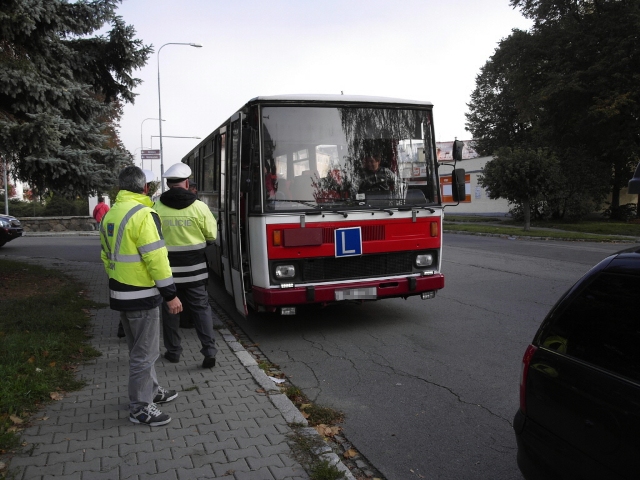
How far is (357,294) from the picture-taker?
6.81 m

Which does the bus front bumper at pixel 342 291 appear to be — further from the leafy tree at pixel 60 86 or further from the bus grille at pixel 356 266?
the leafy tree at pixel 60 86

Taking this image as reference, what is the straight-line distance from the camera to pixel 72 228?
104ft

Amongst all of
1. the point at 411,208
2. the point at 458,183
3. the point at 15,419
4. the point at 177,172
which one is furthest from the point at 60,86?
the point at 15,419

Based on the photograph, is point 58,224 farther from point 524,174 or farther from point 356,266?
point 356,266

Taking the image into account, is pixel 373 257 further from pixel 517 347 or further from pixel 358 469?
pixel 358 469

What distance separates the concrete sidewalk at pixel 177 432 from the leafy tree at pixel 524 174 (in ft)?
70.1

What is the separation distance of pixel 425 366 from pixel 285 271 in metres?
1.94

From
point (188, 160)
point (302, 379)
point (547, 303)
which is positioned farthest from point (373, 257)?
point (188, 160)

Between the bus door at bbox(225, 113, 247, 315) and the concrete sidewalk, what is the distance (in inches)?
57.7

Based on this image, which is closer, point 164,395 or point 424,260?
point 164,395

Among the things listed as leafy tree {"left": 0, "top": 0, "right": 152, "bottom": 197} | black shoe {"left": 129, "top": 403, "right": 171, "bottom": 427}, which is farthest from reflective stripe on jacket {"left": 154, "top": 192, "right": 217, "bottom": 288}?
leafy tree {"left": 0, "top": 0, "right": 152, "bottom": 197}

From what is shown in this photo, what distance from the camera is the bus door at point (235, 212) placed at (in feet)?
22.5

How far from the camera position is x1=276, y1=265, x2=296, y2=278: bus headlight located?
6.63m

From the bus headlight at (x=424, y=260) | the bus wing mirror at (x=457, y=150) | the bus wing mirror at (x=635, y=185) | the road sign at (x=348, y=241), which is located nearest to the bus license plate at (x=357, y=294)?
the road sign at (x=348, y=241)
